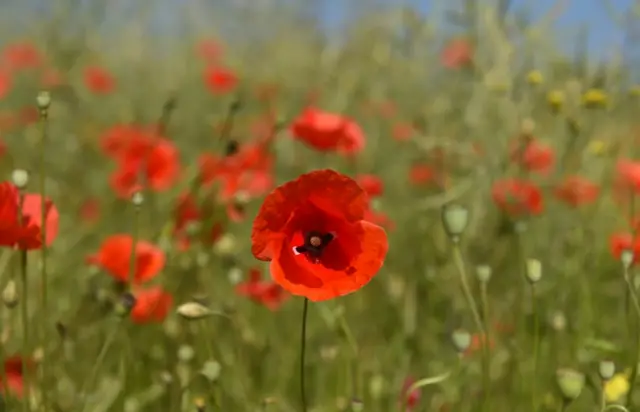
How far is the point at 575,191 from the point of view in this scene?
1.67 meters

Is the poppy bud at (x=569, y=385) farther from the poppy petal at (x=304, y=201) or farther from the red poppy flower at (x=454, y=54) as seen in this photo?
the red poppy flower at (x=454, y=54)

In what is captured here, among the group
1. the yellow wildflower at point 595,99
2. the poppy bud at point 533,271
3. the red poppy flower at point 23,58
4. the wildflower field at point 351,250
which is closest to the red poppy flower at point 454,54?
the wildflower field at point 351,250

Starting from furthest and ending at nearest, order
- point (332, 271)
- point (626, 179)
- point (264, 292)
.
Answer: point (626, 179) → point (264, 292) → point (332, 271)

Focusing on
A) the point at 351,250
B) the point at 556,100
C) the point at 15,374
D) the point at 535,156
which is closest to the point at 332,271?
the point at 351,250

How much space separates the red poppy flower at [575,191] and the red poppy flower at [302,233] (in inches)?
39.5

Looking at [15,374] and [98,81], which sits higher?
[98,81]

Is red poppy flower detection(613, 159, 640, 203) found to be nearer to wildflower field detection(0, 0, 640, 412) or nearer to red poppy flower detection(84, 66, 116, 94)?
wildflower field detection(0, 0, 640, 412)

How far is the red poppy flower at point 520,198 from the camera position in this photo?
1.60 m

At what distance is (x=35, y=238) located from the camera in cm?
84

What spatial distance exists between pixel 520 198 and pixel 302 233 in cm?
92

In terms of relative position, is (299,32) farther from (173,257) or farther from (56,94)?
(173,257)

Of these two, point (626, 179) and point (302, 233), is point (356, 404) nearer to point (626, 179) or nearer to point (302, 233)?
point (302, 233)

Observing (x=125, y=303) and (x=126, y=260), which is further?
(x=126, y=260)

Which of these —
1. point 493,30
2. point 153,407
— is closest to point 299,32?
point 493,30
